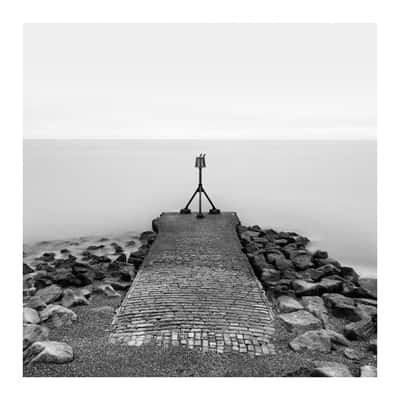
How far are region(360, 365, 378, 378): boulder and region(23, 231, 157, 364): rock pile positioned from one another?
3.32 m

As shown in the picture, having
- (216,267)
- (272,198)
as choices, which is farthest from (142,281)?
(272,198)

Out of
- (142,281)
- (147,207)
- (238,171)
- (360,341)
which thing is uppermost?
(238,171)

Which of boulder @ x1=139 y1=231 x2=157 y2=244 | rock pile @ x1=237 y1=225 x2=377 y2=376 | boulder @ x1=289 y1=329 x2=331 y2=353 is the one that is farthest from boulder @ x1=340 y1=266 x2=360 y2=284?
boulder @ x1=139 y1=231 x2=157 y2=244

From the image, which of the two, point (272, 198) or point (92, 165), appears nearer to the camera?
point (272, 198)

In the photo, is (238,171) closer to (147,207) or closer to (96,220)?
(147,207)

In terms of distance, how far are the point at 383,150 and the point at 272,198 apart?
13943mm

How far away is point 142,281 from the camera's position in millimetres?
7734

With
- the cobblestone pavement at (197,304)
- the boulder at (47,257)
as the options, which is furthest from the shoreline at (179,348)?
the boulder at (47,257)

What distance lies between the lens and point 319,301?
7434mm

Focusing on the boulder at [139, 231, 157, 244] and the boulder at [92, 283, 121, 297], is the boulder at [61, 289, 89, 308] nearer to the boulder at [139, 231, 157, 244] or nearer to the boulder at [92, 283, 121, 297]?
the boulder at [92, 283, 121, 297]

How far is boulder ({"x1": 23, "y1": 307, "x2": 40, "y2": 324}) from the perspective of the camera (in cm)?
630

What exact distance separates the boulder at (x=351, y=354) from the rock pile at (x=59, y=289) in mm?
3289

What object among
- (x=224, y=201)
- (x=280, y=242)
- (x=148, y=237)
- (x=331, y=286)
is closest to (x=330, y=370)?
(x=331, y=286)

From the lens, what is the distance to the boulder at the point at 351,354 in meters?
Answer: 5.43
